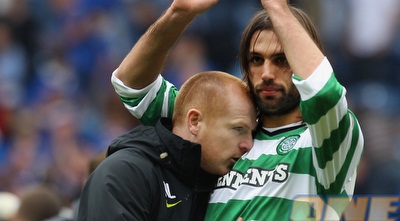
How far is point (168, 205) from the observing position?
474 centimetres

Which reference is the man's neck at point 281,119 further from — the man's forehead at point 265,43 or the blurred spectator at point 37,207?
the blurred spectator at point 37,207

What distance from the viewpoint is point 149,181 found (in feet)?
15.5

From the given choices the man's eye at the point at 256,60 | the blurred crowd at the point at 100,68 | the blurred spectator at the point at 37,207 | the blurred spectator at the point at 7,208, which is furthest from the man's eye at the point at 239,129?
the blurred crowd at the point at 100,68

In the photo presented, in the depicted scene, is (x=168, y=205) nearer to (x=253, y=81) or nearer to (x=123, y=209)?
(x=123, y=209)

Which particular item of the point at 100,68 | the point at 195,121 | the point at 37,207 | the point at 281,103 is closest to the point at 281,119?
the point at 281,103

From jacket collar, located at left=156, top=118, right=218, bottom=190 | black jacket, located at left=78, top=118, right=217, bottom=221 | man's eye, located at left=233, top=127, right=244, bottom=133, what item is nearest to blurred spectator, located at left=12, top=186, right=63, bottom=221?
black jacket, located at left=78, top=118, right=217, bottom=221

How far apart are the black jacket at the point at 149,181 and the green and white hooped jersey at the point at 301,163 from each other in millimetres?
120

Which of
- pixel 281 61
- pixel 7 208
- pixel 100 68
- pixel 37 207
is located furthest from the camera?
pixel 100 68

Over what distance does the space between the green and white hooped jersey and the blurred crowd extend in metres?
4.88

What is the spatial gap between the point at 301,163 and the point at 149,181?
741 millimetres

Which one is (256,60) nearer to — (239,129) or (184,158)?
(239,129)

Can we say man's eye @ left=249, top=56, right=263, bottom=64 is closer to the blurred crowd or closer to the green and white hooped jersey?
the green and white hooped jersey

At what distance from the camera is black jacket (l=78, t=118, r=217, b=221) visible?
4543 mm

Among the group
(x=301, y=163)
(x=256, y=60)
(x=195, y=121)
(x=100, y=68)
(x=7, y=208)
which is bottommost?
(x=100, y=68)
